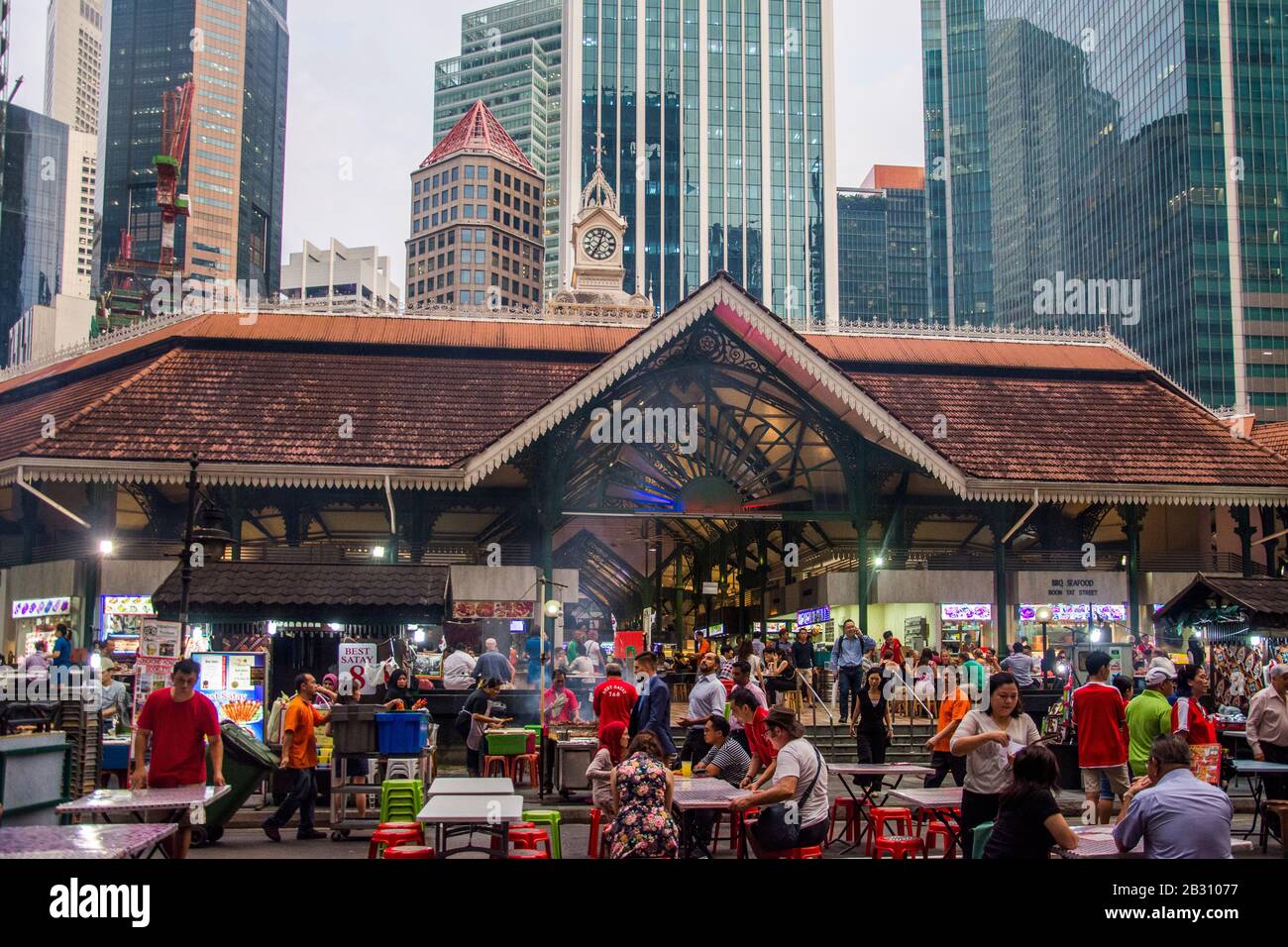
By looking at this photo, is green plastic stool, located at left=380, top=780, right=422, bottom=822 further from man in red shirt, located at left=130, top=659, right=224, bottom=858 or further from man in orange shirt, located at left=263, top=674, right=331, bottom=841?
man in orange shirt, located at left=263, top=674, right=331, bottom=841

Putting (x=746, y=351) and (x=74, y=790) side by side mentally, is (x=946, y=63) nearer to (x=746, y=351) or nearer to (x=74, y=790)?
(x=746, y=351)

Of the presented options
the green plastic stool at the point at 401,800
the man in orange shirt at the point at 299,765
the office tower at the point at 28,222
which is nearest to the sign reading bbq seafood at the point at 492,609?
the man in orange shirt at the point at 299,765

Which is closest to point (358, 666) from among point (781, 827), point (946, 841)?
point (946, 841)

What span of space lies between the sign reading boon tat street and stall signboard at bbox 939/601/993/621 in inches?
38.1

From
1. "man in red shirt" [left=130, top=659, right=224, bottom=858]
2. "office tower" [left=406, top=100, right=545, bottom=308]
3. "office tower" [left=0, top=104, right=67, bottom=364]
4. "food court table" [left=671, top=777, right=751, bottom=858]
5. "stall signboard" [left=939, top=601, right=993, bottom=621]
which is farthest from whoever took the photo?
"office tower" [left=406, top=100, right=545, bottom=308]

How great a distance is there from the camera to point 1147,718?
1438cm

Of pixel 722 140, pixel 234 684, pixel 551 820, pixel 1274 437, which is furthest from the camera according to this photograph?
pixel 722 140

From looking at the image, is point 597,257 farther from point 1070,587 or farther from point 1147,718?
point 1147,718

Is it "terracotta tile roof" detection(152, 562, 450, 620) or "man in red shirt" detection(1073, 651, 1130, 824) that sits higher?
"terracotta tile roof" detection(152, 562, 450, 620)

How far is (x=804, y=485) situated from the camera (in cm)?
3219

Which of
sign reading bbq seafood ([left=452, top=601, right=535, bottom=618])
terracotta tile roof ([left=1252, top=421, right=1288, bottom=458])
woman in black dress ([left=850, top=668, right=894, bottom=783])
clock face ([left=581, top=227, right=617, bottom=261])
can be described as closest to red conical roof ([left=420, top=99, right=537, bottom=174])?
clock face ([left=581, top=227, right=617, bottom=261])

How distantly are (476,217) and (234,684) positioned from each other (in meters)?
148

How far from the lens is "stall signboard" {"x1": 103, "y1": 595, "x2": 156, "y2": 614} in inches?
1181
